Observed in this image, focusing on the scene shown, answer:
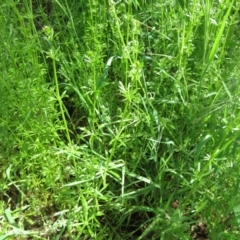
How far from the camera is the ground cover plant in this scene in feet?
4.66

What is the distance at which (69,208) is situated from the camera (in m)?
1.54

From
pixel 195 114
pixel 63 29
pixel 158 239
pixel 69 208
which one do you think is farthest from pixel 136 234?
pixel 63 29

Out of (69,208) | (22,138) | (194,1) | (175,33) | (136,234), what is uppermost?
(194,1)

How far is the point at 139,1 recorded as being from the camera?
184 cm

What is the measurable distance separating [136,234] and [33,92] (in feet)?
1.94

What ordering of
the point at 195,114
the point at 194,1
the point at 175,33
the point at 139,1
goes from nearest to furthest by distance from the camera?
1. the point at 194,1
2. the point at 195,114
3. the point at 175,33
4. the point at 139,1

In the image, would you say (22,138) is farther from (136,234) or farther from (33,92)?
(136,234)

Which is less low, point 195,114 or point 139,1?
point 139,1

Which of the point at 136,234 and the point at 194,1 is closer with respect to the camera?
the point at 194,1

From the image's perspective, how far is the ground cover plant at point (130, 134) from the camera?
1.42 meters

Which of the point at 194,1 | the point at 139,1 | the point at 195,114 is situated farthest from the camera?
the point at 139,1

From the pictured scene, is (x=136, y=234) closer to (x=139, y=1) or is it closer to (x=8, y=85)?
(x=8, y=85)

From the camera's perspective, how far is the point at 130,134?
1.52m

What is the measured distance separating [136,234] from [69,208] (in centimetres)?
26
